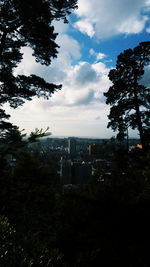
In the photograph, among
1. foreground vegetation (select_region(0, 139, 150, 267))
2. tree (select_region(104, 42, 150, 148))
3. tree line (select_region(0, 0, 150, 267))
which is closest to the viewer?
tree line (select_region(0, 0, 150, 267))

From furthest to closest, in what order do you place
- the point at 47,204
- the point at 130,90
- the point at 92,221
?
the point at 130,90, the point at 47,204, the point at 92,221

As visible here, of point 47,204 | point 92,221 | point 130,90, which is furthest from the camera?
point 130,90

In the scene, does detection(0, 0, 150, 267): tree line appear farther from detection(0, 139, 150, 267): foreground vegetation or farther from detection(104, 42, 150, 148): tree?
detection(104, 42, 150, 148): tree

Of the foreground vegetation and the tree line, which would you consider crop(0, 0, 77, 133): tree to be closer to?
the tree line

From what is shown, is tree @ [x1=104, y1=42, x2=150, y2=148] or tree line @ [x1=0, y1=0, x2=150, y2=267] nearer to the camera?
tree line @ [x1=0, y1=0, x2=150, y2=267]

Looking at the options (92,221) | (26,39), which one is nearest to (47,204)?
(92,221)

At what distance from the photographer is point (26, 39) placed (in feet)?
25.0

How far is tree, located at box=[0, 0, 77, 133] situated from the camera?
6.75 m

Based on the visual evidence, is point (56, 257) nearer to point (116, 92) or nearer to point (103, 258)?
point (103, 258)

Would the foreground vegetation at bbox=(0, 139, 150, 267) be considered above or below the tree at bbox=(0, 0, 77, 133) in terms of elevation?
below

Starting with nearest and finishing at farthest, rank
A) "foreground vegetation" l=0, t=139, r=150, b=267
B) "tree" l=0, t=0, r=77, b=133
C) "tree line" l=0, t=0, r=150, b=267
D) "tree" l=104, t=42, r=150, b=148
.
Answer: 1. "tree line" l=0, t=0, r=150, b=267
2. "foreground vegetation" l=0, t=139, r=150, b=267
3. "tree" l=0, t=0, r=77, b=133
4. "tree" l=104, t=42, r=150, b=148

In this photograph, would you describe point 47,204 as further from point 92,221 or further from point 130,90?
point 130,90

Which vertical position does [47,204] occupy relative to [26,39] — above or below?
below

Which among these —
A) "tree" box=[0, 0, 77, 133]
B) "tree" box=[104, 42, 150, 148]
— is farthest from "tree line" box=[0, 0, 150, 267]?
"tree" box=[104, 42, 150, 148]
